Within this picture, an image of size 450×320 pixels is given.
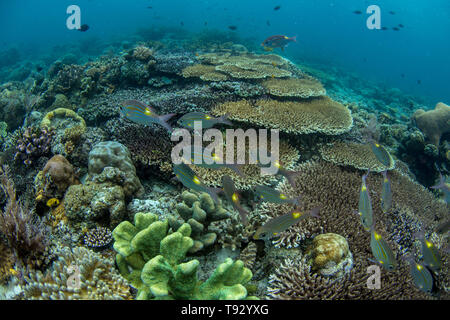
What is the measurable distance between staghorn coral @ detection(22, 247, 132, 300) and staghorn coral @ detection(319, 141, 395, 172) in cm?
485

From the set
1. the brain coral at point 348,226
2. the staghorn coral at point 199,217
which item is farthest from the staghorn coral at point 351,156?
the staghorn coral at point 199,217

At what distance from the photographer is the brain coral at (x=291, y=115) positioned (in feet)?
17.8

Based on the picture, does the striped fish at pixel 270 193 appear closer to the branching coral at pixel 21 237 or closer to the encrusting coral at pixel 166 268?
the encrusting coral at pixel 166 268

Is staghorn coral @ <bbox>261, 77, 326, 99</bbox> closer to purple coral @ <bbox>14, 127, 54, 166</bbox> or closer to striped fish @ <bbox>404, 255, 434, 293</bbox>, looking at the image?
Result: striped fish @ <bbox>404, 255, 434, 293</bbox>

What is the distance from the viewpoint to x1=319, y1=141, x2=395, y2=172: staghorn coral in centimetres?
532

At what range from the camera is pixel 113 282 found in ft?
8.79

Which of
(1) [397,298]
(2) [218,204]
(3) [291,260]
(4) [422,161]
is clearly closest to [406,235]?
(1) [397,298]

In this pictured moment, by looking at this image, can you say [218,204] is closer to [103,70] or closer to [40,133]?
[40,133]

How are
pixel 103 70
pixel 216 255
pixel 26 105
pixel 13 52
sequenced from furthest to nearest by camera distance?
pixel 13 52 → pixel 103 70 → pixel 26 105 → pixel 216 255

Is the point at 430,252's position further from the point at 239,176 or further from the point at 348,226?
the point at 239,176

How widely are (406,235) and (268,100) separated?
4.50m

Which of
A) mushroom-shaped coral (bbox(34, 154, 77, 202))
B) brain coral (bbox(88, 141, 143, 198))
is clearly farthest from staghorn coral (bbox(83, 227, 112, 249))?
mushroom-shaped coral (bbox(34, 154, 77, 202))

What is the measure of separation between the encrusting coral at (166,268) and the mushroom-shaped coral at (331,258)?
96 centimetres

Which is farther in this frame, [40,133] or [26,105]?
[26,105]
